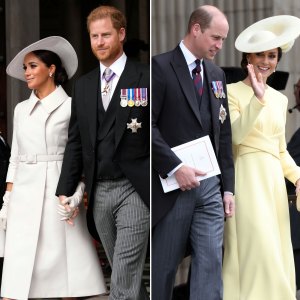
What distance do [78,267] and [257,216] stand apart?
994mm

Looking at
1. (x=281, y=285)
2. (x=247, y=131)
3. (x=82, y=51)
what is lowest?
(x=281, y=285)

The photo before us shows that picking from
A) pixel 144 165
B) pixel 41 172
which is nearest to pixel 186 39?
pixel 144 165

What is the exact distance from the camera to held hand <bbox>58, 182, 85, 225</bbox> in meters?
5.34

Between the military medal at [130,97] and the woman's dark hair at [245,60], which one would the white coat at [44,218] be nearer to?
the military medal at [130,97]

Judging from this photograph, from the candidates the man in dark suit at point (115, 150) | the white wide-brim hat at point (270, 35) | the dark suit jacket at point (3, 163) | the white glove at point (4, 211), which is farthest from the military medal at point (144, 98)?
the white glove at point (4, 211)

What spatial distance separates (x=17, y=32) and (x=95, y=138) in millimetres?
685

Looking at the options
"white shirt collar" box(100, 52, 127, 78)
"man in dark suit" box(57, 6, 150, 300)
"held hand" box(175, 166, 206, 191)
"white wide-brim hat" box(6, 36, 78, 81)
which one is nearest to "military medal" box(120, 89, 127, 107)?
"man in dark suit" box(57, 6, 150, 300)

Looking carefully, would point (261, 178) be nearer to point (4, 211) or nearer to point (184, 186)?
point (184, 186)

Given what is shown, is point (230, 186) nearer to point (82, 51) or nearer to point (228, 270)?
point (228, 270)

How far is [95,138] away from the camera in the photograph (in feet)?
17.3

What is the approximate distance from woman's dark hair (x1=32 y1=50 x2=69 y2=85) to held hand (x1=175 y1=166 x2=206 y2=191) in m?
0.84

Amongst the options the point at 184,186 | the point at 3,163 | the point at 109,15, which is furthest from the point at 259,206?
the point at 3,163

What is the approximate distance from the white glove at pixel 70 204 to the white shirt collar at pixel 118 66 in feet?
2.07

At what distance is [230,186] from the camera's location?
17.5 feet
